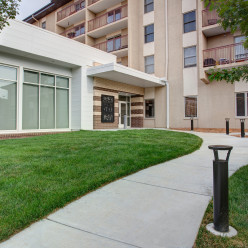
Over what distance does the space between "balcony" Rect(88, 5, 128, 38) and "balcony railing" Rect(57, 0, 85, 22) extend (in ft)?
12.0

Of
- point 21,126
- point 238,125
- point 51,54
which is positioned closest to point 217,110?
point 238,125

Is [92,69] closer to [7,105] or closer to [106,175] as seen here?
[7,105]

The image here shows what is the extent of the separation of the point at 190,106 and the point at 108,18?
1313 centimetres

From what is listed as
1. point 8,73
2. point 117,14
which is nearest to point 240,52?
point 117,14

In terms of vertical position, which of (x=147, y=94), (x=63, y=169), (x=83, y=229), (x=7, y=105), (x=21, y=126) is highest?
(x=147, y=94)

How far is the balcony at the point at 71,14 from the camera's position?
25.3 metres

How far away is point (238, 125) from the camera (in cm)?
1570

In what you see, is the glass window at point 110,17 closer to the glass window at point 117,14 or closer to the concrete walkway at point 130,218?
the glass window at point 117,14

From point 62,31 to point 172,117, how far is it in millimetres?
19327

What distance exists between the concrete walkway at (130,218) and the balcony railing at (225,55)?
45.7 ft

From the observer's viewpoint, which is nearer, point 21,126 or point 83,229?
point 83,229

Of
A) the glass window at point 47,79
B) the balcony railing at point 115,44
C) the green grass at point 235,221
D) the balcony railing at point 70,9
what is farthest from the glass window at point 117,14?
the green grass at point 235,221

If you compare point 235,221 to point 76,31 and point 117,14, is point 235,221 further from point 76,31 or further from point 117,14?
point 76,31

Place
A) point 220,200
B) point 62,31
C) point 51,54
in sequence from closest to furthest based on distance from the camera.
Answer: point 220,200, point 51,54, point 62,31
